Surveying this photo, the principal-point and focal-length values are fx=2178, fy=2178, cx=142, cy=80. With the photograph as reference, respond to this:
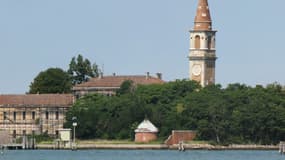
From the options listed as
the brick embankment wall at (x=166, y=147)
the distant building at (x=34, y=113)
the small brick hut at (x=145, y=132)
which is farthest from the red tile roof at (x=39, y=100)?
the small brick hut at (x=145, y=132)

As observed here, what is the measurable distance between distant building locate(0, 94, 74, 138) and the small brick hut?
1742 centimetres

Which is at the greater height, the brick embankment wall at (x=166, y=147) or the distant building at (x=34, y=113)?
the distant building at (x=34, y=113)

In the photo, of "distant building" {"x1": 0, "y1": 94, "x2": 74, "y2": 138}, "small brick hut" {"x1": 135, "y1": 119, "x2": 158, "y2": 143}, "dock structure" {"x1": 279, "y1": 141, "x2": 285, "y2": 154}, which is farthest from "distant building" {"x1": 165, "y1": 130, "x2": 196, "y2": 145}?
"distant building" {"x1": 0, "y1": 94, "x2": 74, "y2": 138}

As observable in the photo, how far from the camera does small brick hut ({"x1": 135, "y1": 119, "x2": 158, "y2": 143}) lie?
6963 inches

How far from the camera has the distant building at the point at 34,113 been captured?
195 meters

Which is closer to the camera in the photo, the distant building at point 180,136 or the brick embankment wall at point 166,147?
the brick embankment wall at point 166,147

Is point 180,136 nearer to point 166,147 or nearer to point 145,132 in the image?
point 166,147

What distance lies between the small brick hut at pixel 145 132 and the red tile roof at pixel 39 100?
18771 millimetres

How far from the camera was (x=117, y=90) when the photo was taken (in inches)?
7761
